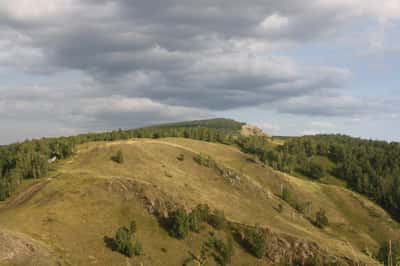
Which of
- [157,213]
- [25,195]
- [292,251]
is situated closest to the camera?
[157,213]

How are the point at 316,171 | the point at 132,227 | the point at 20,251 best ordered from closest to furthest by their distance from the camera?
the point at 20,251
the point at 132,227
the point at 316,171

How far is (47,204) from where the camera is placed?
236 ft

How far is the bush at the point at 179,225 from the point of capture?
251 feet

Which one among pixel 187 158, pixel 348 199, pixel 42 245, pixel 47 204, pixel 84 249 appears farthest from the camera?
pixel 348 199

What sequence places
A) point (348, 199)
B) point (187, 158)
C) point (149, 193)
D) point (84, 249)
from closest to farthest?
point (84, 249) → point (149, 193) → point (187, 158) → point (348, 199)

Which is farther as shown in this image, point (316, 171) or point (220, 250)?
point (316, 171)

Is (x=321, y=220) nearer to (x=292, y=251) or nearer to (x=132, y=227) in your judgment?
(x=292, y=251)

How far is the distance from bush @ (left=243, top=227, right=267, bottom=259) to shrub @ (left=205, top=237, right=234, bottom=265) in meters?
5.45

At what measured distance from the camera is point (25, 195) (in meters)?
81.6

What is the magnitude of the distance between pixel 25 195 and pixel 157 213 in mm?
28497

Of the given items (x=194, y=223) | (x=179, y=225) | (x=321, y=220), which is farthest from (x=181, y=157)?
(x=321, y=220)

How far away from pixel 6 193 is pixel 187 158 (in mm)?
54152

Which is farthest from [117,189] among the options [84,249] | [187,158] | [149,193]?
[187,158]

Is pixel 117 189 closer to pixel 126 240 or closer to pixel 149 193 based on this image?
pixel 149 193
